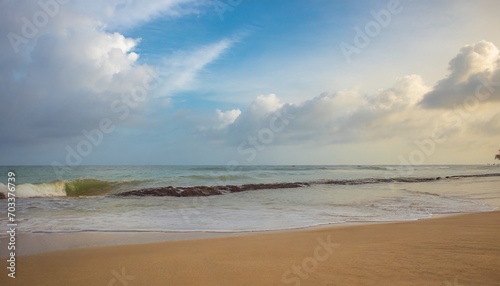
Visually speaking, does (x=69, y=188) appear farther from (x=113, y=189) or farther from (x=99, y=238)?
(x=99, y=238)

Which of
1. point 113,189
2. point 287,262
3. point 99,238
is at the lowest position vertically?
point 113,189

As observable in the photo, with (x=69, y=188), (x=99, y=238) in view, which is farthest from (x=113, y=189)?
(x=99, y=238)

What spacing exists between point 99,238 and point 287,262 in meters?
4.50

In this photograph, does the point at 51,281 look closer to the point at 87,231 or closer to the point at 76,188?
the point at 87,231

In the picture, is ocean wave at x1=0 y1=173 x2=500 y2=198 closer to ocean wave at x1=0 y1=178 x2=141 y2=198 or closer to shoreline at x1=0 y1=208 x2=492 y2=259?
ocean wave at x1=0 y1=178 x2=141 y2=198

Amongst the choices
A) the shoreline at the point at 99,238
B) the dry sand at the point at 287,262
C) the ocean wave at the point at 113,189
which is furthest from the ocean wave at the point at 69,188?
the dry sand at the point at 287,262

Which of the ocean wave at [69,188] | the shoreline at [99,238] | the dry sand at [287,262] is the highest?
the dry sand at [287,262]

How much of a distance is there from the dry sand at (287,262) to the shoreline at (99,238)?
1.30 feet

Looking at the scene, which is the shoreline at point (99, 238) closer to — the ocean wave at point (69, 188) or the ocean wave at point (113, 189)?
the ocean wave at point (113, 189)

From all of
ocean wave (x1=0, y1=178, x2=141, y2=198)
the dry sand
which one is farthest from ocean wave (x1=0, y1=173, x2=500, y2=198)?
the dry sand

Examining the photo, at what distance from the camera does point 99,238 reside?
7.27 m

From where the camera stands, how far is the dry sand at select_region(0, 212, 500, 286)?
4246 mm

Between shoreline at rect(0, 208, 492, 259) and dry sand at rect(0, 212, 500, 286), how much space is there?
397 mm

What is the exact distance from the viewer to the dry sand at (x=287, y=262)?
4.25 metres
